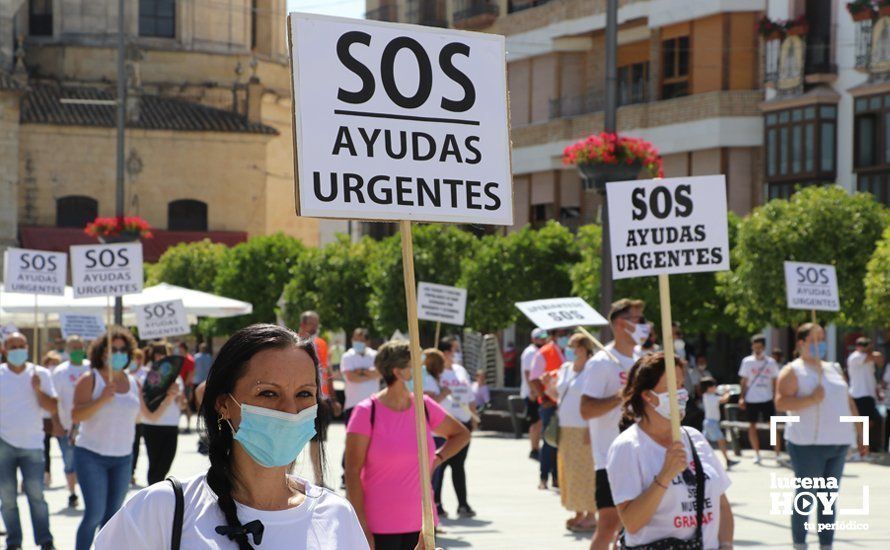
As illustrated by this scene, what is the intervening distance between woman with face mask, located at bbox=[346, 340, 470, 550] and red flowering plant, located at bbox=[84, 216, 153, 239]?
26.0 m

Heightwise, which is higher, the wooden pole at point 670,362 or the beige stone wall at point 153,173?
the beige stone wall at point 153,173

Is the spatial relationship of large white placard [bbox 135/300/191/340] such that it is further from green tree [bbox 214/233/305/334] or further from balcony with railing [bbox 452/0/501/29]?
balcony with railing [bbox 452/0/501/29]

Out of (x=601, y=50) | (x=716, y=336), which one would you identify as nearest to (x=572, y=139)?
(x=601, y=50)

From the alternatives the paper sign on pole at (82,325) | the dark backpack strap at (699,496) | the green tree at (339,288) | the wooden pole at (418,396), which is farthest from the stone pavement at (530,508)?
the green tree at (339,288)

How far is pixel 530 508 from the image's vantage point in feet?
53.1

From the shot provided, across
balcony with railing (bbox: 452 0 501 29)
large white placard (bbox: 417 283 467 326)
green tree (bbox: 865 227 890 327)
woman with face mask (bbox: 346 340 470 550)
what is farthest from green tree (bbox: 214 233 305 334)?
woman with face mask (bbox: 346 340 470 550)

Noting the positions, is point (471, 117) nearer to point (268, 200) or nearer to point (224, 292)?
point (224, 292)

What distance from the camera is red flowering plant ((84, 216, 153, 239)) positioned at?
3391 cm

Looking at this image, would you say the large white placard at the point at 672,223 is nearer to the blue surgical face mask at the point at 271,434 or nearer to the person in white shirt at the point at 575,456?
the person in white shirt at the point at 575,456

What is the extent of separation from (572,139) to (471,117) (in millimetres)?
40528

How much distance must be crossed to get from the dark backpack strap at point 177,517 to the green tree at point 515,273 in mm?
34728

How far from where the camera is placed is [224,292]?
49469 mm

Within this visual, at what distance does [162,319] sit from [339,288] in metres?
22.3

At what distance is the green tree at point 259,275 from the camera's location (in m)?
48.8
